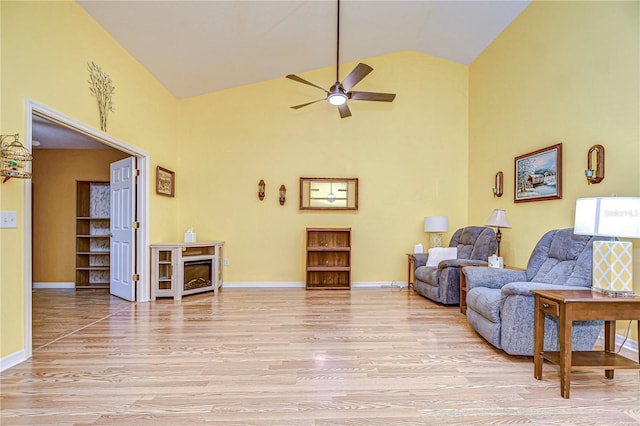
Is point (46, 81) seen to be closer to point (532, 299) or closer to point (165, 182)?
point (165, 182)

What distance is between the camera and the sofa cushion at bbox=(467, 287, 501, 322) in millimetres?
2750

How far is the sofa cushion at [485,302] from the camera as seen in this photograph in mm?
2750

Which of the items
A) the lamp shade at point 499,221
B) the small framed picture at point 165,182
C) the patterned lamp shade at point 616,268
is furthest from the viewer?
the small framed picture at point 165,182

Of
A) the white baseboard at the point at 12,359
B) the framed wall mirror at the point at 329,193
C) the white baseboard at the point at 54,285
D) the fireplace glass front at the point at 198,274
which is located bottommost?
the white baseboard at the point at 54,285

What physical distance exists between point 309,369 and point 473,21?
16.4ft

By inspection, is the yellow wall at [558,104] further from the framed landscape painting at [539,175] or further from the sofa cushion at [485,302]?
the sofa cushion at [485,302]

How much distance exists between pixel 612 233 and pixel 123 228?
5358mm

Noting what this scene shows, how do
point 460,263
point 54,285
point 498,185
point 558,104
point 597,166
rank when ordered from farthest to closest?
1. point 54,285
2. point 498,185
3. point 460,263
4. point 558,104
5. point 597,166

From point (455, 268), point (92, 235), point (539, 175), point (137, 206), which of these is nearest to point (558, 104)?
point (539, 175)

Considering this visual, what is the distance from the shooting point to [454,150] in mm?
5820

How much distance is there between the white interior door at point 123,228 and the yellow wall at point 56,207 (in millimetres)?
1285

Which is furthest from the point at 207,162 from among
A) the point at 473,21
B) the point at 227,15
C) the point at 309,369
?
the point at 473,21

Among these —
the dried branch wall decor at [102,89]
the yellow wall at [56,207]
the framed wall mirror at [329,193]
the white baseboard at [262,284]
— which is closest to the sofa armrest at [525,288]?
the framed wall mirror at [329,193]

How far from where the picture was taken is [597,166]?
313 centimetres
